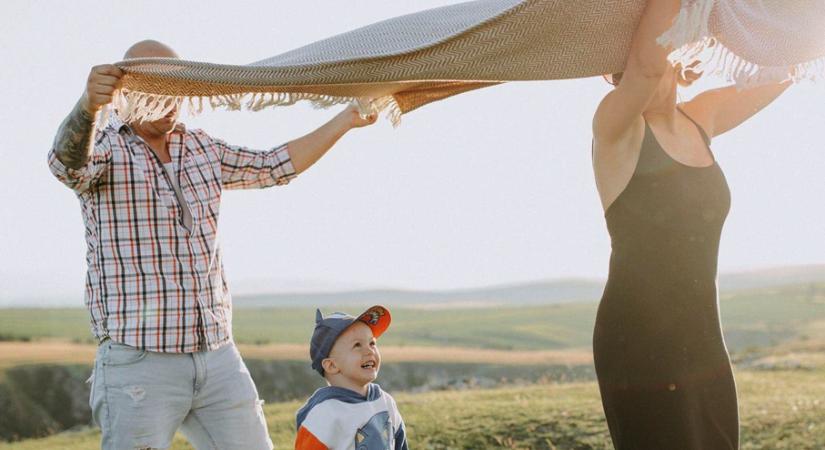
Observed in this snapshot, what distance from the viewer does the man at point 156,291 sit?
319 centimetres

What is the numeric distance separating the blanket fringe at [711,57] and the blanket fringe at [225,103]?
1.10 metres

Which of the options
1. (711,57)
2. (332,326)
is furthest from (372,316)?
(711,57)

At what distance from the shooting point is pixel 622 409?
2.48m

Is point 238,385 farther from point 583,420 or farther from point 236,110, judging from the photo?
point 583,420

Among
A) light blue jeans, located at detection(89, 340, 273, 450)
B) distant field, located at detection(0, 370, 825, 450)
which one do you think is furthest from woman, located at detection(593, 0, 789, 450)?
distant field, located at detection(0, 370, 825, 450)

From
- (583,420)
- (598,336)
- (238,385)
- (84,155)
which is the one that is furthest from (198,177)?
(583,420)

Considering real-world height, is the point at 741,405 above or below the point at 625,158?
below

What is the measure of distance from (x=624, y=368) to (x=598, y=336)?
111 mm

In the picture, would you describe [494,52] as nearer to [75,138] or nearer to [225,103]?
[225,103]

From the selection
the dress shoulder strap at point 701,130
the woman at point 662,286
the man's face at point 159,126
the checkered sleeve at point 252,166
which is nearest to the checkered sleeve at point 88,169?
the man's face at point 159,126

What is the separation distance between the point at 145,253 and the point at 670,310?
1.78 m

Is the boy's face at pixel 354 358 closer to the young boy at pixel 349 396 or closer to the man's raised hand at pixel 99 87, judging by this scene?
the young boy at pixel 349 396

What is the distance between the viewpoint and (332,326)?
127 inches

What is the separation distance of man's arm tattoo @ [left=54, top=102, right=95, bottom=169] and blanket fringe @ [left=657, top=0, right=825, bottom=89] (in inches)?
69.6
